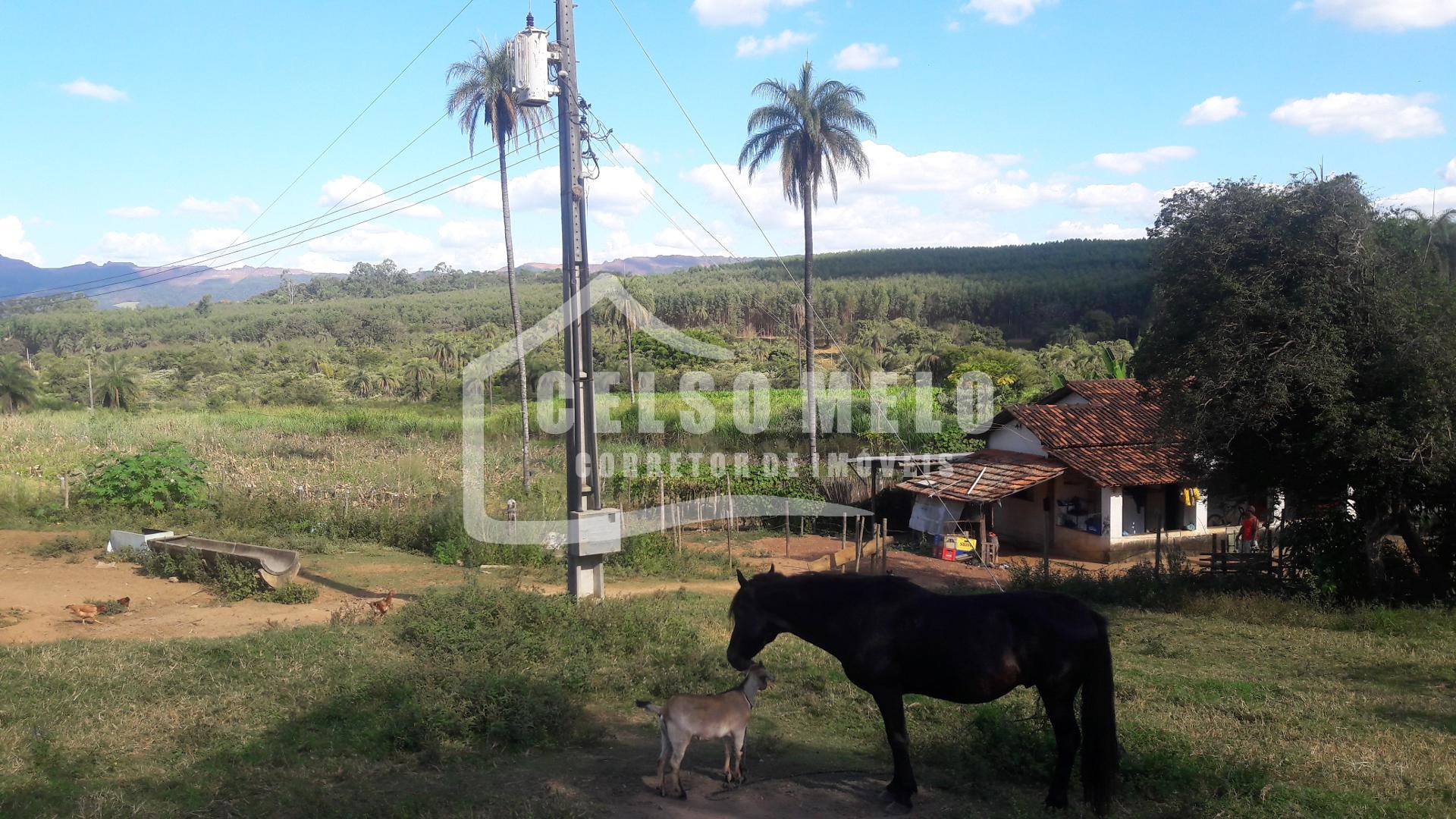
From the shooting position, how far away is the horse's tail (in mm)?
5371

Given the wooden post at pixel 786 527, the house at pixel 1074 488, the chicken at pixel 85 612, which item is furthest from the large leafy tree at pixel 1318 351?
the chicken at pixel 85 612

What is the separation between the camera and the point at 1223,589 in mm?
13750

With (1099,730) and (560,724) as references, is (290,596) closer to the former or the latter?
(560,724)

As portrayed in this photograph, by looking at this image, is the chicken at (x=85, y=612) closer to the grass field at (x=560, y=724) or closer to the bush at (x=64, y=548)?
the grass field at (x=560, y=724)

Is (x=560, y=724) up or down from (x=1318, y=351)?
down

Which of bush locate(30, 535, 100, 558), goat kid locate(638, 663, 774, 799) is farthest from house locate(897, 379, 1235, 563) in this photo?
bush locate(30, 535, 100, 558)

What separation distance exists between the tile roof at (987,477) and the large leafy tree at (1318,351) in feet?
21.5

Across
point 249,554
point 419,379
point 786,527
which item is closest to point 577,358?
point 249,554

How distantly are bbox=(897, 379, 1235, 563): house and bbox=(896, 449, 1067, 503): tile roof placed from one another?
3 centimetres

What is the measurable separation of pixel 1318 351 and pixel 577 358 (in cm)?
937

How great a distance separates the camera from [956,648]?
5.51m

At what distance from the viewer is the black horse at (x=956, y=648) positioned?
17.7 feet

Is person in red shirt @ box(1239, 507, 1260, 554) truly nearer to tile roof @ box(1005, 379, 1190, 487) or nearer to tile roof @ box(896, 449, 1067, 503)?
tile roof @ box(1005, 379, 1190, 487)

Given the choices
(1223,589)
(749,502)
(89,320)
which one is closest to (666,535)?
(749,502)
